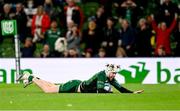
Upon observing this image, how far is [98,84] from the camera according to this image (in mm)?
17562

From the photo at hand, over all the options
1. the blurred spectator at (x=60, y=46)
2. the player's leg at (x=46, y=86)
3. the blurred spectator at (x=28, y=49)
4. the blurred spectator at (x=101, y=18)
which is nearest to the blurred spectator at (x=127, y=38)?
the blurred spectator at (x=101, y=18)

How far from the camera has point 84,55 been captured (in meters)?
25.3

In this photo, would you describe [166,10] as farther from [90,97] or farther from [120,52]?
[90,97]

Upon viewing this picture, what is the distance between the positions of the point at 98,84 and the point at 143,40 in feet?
26.1

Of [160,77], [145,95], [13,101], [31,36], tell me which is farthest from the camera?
[31,36]

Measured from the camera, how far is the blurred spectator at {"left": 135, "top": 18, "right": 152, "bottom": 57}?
2511 cm

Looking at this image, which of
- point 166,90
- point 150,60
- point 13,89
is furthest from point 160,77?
point 13,89

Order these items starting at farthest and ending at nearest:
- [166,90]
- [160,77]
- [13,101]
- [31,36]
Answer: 1. [31,36]
2. [160,77]
3. [166,90]
4. [13,101]

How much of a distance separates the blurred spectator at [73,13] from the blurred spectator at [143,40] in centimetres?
217

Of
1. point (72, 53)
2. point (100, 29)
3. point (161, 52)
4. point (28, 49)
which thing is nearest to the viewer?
point (161, 52)

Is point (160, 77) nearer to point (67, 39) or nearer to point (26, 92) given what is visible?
point (67, 39)

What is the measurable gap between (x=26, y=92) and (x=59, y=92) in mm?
947

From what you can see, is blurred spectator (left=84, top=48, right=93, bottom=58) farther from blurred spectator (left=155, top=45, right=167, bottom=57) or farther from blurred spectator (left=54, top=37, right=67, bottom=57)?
blurred spectator (left=155, top=45, right=167, bottom=57)

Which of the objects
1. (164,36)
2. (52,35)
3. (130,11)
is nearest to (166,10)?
(164,36)
